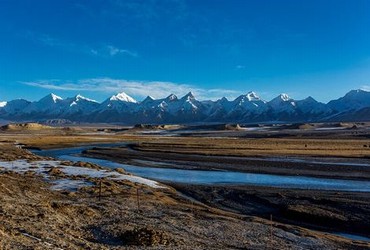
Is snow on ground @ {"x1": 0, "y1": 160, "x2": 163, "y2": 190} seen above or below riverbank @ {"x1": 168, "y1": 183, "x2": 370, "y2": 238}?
above

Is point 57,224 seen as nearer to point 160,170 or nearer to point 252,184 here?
point 252,184

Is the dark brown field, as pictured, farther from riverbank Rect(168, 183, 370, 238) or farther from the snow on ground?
the snow on ground

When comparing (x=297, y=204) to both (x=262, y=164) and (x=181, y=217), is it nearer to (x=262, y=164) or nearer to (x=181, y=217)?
(x=181, y=217)

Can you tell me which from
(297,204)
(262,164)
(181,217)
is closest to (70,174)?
(181,217)

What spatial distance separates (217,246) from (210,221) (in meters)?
4.69

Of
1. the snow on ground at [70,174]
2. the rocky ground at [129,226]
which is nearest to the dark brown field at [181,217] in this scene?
the rocky ground at [129,226]

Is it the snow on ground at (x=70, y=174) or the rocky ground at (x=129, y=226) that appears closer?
the rocky ground at (x=129, y=226)

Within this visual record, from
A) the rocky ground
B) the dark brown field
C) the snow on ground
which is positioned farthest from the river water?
the rocky ground

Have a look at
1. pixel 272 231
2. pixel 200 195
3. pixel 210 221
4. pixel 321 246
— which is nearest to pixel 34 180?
pixel 200 195

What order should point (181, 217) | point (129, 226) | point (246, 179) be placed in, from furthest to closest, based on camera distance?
point (246, 179) < point (181, 217) < point (129, 226)

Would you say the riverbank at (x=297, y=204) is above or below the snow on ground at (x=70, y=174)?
below

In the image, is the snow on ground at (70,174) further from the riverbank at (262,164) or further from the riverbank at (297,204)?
the riverbank at (262,164)

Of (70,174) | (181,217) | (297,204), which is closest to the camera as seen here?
(181,217)

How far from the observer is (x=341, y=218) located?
2514 cm
